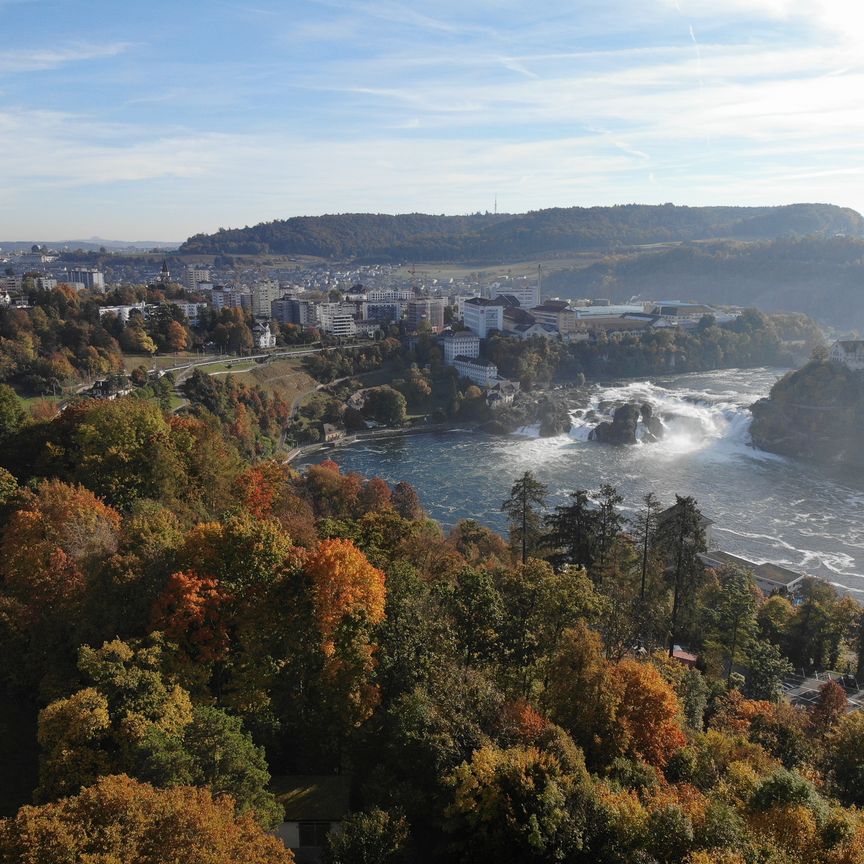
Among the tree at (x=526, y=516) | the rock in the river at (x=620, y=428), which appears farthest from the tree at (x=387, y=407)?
the tree at (x=526, y=516)

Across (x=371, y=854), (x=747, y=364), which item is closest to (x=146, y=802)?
(x=371, y=854)

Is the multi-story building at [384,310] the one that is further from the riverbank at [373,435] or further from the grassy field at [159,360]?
the riverbank at [373,435]

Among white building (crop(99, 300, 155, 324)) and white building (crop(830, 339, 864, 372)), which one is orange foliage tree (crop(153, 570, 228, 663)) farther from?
white building (crop(830, 339, 864, 372))

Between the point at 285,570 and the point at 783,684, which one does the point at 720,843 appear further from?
the point at 783,684

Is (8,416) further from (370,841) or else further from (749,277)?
A: (749,277)

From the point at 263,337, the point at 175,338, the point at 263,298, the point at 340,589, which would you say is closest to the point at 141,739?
the point at 340,589

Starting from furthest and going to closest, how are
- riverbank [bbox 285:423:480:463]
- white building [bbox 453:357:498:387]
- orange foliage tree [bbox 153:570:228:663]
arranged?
white building [bbox 453:357:498:387], riverbank [bbox 285:423:480:463], orange foliage tree [bbox 153:570:228:663]

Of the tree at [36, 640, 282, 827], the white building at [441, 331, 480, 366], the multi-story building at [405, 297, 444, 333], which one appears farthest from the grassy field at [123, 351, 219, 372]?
the tree at [36, 640, 282, 827]
